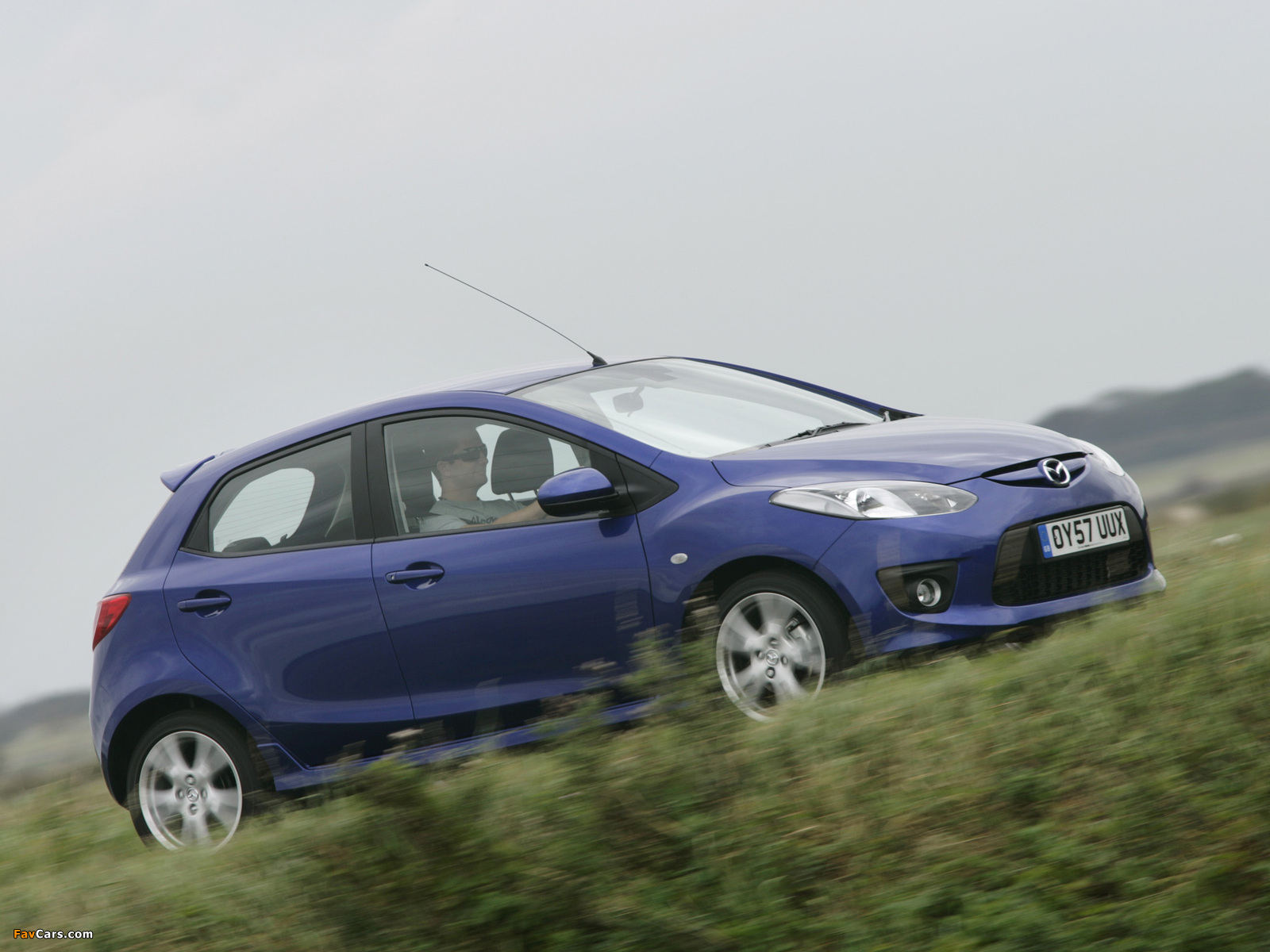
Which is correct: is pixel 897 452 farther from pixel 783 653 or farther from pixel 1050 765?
pixel 1050 765

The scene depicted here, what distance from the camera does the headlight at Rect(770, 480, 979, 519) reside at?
4.92 m

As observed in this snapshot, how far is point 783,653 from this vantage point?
4957 mm

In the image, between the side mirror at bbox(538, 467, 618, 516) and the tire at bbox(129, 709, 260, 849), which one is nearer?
the side mirror at bbox(538, 467, 618, 516)

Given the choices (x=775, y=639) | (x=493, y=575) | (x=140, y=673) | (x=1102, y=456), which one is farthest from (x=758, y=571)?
(x=140, y=673)

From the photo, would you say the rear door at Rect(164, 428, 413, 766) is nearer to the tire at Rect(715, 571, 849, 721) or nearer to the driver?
the driver

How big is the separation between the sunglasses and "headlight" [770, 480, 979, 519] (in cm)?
126

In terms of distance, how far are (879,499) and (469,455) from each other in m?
1.65

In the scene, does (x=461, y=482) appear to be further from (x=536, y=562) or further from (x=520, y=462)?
(x=536, y=562)

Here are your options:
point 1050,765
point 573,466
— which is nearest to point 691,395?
point 573,466

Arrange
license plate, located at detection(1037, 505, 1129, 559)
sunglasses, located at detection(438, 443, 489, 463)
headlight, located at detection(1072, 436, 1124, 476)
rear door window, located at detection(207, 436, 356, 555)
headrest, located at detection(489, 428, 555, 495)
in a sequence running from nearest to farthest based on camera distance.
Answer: license plate, located at detection(1037, 505, 1129, 559), headlight, located at detection(1072, 436, 1124, 476), headrest, located at detection(489, 428, 555, 495), sunglasses, located at detection(438, 443, 489, 463), rear door window, located at detection(207, 436, 356, 555)

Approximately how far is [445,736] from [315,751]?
64 cm

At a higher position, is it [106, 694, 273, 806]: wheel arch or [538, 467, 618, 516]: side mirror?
[538, 467, 618, 516]: side mirror

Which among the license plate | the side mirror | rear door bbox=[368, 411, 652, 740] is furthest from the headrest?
the license plate

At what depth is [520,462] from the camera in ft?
18.2
